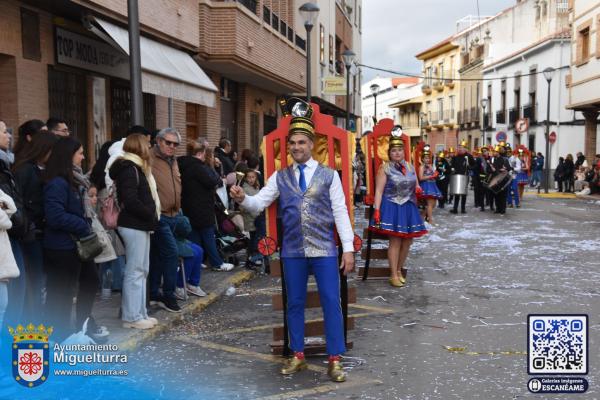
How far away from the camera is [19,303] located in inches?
214

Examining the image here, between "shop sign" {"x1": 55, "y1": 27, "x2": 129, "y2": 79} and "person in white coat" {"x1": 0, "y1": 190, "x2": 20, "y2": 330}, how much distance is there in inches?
240

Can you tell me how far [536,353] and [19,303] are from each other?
378 cm

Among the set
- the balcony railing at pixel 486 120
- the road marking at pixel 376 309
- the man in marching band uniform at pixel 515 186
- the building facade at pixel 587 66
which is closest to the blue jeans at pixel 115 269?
the road marking at pixel 376 309

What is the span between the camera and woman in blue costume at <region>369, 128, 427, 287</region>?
8.82m

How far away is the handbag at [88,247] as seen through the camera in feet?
17.9

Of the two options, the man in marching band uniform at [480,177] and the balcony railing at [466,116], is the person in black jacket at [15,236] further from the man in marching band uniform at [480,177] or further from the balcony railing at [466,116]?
the balcony railing at [466,116]

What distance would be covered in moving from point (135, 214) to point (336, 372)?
2.29 meters

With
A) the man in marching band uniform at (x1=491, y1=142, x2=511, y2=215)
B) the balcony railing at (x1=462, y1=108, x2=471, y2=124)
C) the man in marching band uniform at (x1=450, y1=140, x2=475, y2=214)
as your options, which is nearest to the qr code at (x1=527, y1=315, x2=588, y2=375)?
the man in marching band uniform at (x1=491, y1=142, x2=511, y2=215)

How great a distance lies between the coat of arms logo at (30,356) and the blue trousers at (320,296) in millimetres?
1755

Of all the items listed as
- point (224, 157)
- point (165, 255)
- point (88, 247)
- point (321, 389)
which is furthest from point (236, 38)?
point (321, 389)

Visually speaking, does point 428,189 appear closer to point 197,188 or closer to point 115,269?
point 197,188

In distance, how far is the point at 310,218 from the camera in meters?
5.26

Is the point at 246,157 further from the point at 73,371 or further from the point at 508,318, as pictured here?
the point at 73,371

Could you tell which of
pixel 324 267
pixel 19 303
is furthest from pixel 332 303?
pixel 19 303
